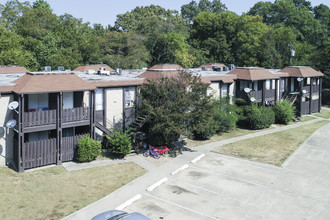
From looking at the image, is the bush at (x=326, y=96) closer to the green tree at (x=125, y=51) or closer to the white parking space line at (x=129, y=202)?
the green tree at (x=125, y=51)

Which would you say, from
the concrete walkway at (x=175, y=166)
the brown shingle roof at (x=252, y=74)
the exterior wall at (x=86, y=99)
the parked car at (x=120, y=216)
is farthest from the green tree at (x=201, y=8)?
the parked car at (x=120, y=216)

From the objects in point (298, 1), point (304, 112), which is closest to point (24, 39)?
point (304, 112)

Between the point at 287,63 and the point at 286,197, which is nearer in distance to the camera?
the point at 286,197

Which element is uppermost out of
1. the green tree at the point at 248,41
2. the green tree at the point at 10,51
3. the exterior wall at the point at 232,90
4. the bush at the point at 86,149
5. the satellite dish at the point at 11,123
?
the green tree at the point at 248,41

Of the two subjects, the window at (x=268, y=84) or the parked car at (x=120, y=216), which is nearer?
the parked car at (x=120, y=216)

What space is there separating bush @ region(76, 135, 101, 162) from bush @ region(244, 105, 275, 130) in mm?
18518

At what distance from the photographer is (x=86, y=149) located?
875 inches

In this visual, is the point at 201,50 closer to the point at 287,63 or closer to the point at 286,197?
the point at 287,63

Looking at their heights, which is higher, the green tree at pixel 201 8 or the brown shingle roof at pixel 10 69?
the green tree at pixel 201 8

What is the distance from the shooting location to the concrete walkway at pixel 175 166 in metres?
16.5

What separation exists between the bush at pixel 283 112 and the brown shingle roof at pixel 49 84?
77.5 feet

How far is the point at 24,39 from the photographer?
49125mm

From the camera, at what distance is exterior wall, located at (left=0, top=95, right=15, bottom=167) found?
20875 millimetres

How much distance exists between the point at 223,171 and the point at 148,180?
5.51 metres
